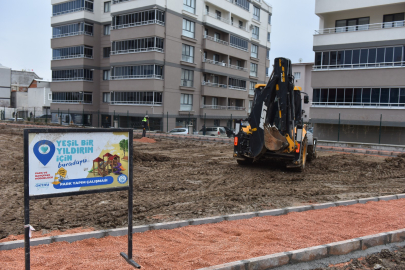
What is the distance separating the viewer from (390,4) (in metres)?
26.8

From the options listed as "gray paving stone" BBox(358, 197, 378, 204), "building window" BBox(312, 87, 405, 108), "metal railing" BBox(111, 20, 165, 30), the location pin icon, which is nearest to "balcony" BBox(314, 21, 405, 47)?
"building window" BBox(312, 87, 405, 108)

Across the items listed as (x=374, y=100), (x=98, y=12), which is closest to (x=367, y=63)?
(x=374, y=100)

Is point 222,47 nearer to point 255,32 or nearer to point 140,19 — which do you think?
point 255,32

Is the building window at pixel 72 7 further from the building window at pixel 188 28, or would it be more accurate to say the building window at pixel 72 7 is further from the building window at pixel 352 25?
the building window at pixel 352 25

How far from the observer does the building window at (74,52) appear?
46.0m

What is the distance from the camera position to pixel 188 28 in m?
41.0

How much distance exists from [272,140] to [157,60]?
90.0 ft

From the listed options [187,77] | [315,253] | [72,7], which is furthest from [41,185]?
[72,7]

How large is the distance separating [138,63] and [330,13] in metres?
20.4

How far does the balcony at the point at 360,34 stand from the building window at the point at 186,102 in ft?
56.3

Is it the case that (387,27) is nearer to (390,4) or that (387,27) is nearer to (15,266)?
(390,4)

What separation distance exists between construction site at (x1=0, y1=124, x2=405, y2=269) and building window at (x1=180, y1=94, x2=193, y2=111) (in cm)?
2495

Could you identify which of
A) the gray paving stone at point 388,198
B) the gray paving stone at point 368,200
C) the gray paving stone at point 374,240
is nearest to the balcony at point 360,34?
the gray paving stone at point 388,198

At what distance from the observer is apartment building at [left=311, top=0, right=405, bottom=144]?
2642 cm
